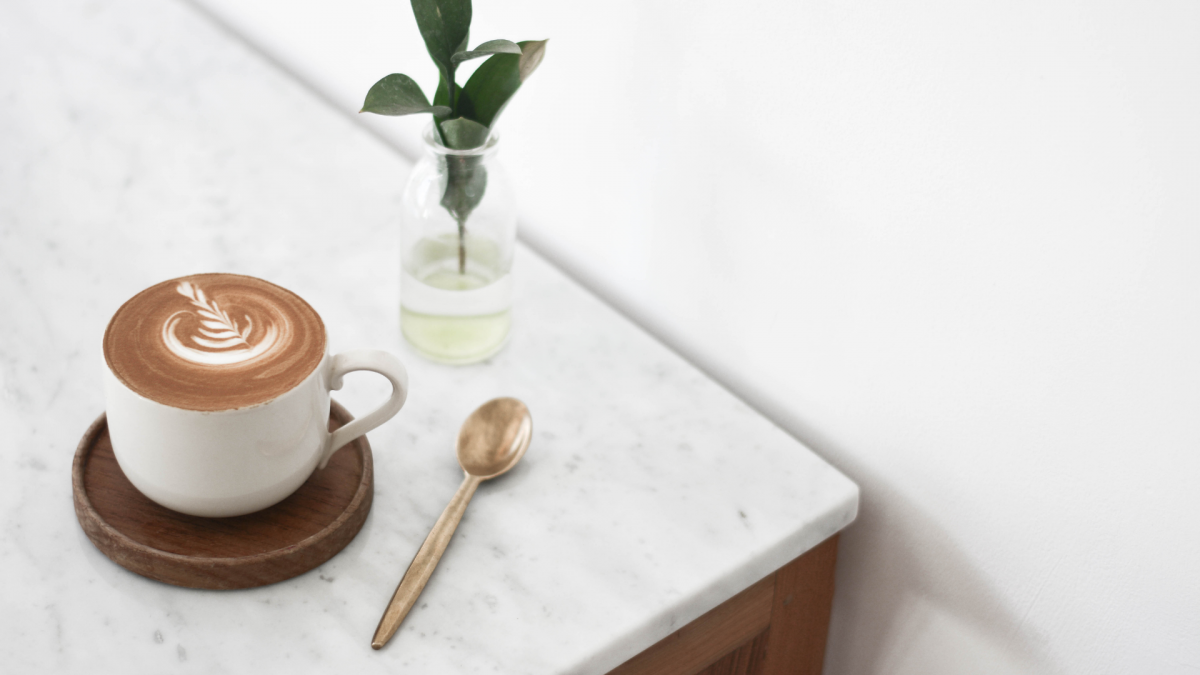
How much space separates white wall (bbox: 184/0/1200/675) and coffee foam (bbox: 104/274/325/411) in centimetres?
33

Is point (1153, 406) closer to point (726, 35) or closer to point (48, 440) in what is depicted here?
point (726, 35)

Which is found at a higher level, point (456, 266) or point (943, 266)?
point (943, 266)

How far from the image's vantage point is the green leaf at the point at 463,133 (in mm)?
666

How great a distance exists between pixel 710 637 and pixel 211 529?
1.08ft

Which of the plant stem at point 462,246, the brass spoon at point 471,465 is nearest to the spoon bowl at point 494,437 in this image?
the brass spoon at point 471,465

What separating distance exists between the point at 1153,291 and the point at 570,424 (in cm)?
39

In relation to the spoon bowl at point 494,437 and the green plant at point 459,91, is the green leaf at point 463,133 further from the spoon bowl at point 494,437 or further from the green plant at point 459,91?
the spoon bowl at point 494,437

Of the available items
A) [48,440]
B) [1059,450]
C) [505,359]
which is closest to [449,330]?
[505,359]

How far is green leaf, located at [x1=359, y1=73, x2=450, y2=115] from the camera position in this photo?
0.61 meters

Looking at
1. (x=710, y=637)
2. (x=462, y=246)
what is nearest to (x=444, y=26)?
(x=462, y=246)

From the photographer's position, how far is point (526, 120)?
2.93 feet

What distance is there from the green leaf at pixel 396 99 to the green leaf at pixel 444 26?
26mm

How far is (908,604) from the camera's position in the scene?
2.32ft

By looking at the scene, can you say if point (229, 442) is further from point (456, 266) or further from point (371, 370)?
point (456, 266)
